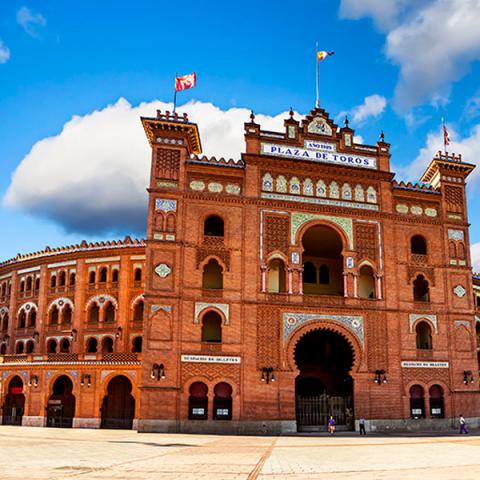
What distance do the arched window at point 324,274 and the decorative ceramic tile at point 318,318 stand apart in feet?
20.6

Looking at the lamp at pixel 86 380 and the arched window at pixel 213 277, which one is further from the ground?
the arched window at pixel 213 277

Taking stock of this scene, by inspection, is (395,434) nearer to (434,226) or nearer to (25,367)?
(434,226)

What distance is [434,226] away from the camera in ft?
130

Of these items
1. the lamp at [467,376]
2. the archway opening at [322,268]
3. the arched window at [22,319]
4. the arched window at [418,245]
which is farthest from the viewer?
the arched window at [22,319]

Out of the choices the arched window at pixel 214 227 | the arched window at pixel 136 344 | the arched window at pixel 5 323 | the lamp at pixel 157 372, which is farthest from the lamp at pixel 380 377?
the arched window at pixel 5 323

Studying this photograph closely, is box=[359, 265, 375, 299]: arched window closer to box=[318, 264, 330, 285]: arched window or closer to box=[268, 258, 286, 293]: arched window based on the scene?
box=[318, 264, 330, 285]: arched window

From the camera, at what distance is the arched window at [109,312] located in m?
47.0

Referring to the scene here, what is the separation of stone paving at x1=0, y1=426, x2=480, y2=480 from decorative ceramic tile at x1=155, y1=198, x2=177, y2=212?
13.4m

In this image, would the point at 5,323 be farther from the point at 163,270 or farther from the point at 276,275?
the point at 276,275

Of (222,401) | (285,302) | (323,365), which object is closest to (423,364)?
(323,365)

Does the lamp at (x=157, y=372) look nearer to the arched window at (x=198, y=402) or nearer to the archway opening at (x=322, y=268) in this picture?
the arched window at (x=198, y=402)

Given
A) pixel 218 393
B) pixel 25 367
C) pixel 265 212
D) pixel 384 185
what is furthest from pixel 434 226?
pixel 25 367

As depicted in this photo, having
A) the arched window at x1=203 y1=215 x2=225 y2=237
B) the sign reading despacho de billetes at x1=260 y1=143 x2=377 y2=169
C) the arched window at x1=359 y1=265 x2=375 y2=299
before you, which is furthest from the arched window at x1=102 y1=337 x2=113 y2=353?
the arched window at x1=359 y1=265 x2=375 y2=299

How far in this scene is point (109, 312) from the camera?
47.3 meters
